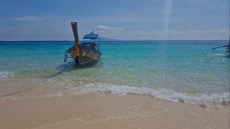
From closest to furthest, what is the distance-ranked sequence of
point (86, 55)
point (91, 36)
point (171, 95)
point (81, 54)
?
point (171, 95) → point (81, 54) → point (86, 55) → point (91, 36)

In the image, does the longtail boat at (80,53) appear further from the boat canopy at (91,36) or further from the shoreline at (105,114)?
the shoreline at (105,114)

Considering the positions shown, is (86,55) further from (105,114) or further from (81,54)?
(105,114)

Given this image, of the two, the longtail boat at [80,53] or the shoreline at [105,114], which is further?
the longtail boat at [80,53]

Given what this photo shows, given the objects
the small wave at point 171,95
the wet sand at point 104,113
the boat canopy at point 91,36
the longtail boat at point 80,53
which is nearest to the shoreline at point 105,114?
the wet sand at point 104,113

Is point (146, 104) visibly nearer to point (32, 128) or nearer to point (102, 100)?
point (102, 100)

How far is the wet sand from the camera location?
511 centimetres


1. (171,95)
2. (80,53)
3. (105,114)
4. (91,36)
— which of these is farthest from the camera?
(91,36)

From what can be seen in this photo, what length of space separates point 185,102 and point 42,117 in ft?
13.7

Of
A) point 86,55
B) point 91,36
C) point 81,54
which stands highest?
point 91,36

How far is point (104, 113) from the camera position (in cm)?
580

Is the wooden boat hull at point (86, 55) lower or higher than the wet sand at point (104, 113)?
higher

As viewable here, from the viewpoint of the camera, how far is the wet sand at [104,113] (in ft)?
16.8

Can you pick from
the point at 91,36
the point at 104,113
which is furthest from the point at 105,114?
the point at 91,36

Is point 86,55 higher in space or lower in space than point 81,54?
lower
